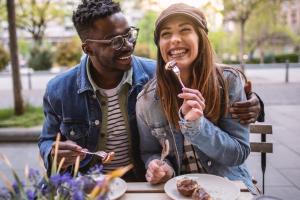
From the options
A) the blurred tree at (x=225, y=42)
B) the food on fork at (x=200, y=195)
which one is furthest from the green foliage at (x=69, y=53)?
the food on fork at (x=200, y=195)

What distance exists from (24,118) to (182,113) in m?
6.02

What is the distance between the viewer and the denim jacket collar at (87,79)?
2479 mm

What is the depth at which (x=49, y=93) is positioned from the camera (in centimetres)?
251

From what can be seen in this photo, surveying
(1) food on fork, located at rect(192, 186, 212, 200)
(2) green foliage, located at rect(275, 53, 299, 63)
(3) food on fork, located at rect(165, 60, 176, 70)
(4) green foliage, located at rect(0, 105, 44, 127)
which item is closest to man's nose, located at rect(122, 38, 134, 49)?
(3) food on fork, located at rect(165, 60, 176, 70)

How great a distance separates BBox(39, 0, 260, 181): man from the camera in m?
2.42

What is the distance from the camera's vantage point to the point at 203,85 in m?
2.19

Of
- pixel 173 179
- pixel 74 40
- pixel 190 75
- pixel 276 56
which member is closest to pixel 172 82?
pixel 190 75

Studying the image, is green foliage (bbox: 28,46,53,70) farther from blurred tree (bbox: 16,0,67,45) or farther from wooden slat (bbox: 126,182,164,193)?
wooden slat (bbox: 126,182,164,193)

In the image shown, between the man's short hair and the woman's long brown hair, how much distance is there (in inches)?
18.0

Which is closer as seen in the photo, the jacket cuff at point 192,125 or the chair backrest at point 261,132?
the jacket cuff at point 192,125

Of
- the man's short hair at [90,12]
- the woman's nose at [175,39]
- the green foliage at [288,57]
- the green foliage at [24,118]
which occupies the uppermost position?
the man's short hair at [90,12]

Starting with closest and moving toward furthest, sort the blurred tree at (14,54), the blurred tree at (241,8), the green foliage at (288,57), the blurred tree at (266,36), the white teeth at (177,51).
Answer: the white teeth at (177,51)
the blurred tree at (14,54)
the blurred tree at (241,8)
the blurred tree at (266,36)
the green foliage at (288,57)

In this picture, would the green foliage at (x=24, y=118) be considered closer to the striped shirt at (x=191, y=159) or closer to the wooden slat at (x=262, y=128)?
the wooden slat at (x=262, y=128)

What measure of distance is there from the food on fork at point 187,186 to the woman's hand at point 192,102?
12.2 inches
